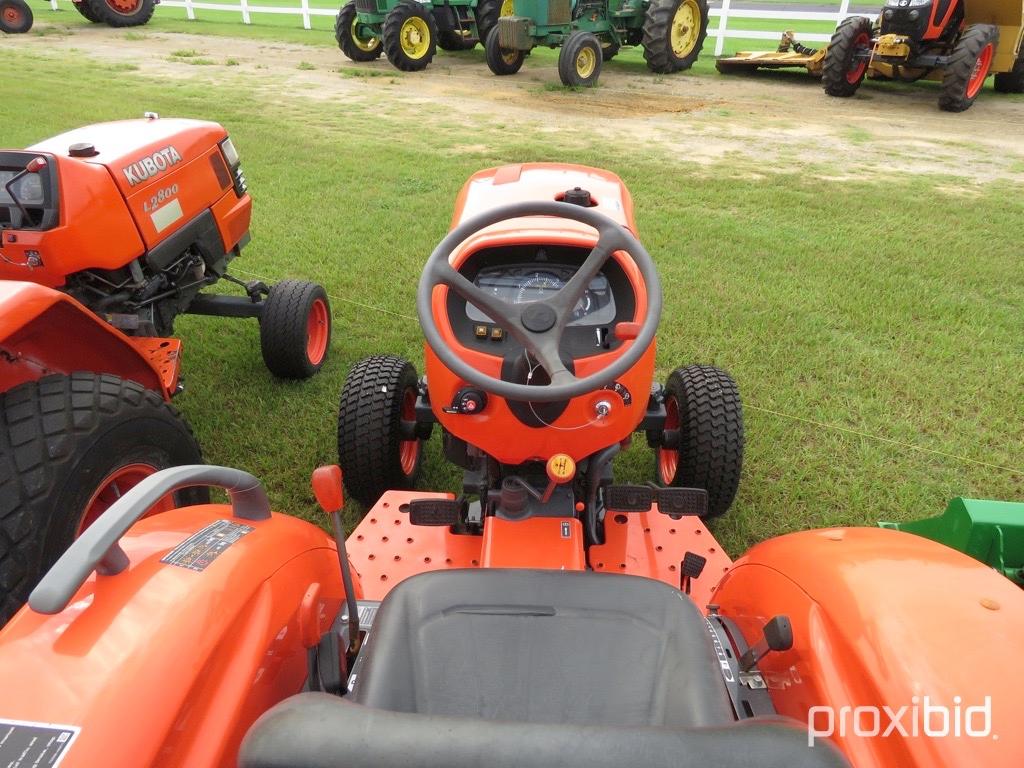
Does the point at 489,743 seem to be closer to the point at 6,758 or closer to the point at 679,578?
the point at 6,758

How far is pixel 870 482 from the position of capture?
259 cm

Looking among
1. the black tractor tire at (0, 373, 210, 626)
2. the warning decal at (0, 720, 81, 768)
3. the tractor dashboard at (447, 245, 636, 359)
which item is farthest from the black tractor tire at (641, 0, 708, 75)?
the warning decal at (0, 720, 81, 768)

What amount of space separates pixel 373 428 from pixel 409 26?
9.44 meters

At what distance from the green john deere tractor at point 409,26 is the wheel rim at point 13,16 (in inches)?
268

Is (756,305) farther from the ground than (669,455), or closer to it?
farther from the ground

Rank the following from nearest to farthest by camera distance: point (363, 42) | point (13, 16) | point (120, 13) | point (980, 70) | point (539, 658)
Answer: point (539, 658), point (980, 70), point (363, 42), point (13, 16), point (120, 13)

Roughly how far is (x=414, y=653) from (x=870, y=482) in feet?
6.77

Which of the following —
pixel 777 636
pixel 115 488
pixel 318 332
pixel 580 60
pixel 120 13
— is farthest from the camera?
pixel 120 13

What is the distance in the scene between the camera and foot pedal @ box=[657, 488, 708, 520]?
182cm

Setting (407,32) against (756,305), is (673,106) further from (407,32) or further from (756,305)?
(756,305)

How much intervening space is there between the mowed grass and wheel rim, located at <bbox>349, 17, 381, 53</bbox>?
14.8 ft

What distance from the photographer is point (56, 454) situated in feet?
4.85

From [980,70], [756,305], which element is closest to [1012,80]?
[980,70]

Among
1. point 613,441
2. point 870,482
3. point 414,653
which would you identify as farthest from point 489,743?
point 870,482
